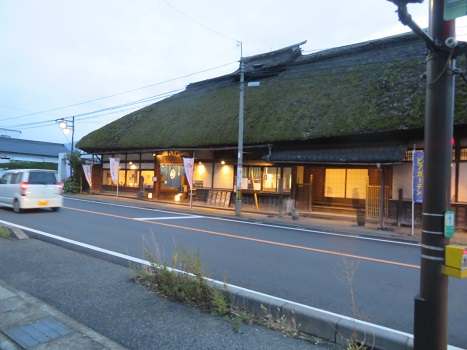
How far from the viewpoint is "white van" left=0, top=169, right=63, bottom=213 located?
13297mm

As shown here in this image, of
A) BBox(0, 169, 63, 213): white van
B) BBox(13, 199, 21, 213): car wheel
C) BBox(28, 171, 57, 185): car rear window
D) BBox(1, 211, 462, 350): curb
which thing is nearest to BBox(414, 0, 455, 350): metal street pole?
BBox(1, 211, 462, 350): curb

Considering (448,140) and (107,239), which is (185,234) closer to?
(107,239)

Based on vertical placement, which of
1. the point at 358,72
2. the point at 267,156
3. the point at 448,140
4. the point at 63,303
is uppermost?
the point at 358,72

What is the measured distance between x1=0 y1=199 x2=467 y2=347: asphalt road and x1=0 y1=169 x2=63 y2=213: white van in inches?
28.1

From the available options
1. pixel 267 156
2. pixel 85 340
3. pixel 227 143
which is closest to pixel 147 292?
pixel 85 340

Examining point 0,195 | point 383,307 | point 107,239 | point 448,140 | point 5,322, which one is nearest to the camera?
point 448,140

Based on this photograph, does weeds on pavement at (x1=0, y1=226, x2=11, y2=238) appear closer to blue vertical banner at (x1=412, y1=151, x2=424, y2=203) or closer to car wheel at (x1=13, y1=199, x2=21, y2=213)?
car wheel at (x1=13, y1=199, x2=21, y2=213)

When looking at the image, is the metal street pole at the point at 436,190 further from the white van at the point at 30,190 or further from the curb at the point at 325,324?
the white van at the point at 30,190

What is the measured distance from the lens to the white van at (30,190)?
43.6 ft

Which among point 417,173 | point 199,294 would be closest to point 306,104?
point 417,173

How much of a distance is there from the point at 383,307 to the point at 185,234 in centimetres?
620

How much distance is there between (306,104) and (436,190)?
15185 millimetres

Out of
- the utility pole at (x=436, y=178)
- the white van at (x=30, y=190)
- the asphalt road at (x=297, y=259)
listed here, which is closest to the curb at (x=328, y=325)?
the asphalt road at (x=297, y=259)

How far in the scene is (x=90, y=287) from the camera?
16.2 feet
